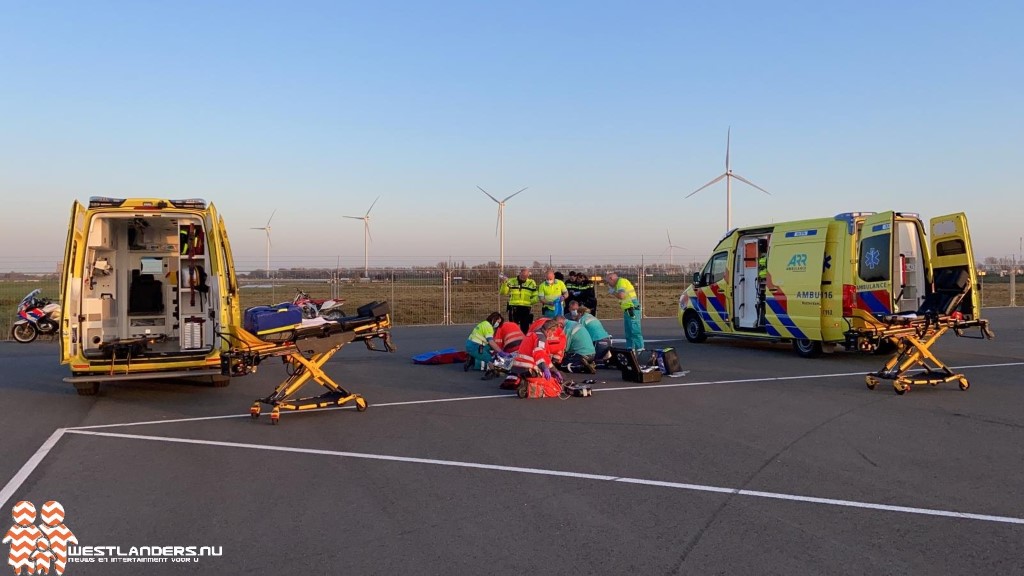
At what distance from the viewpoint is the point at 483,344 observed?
1187cm

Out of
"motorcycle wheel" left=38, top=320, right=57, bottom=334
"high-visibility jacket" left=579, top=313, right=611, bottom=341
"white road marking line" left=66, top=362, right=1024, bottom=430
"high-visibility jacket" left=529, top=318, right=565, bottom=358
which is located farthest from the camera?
"motorcycle wheel" left=38, top=320, right=57, bottom=334

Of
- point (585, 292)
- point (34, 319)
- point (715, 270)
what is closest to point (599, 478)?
point (585, 292)

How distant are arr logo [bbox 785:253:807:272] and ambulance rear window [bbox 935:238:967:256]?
2.17m

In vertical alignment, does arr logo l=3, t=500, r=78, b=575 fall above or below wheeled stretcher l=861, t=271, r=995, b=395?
below

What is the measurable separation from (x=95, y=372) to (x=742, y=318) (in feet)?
36.8

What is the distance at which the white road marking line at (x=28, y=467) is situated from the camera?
18.1ft

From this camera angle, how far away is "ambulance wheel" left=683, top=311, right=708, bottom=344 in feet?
53.3

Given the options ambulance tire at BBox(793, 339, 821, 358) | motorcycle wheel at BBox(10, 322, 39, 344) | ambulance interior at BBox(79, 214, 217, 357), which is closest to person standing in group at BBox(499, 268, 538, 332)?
ambulance tire at BBox(793, 339, 821, 358)

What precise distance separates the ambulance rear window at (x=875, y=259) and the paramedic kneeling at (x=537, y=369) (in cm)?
593

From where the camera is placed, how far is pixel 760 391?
9883mm

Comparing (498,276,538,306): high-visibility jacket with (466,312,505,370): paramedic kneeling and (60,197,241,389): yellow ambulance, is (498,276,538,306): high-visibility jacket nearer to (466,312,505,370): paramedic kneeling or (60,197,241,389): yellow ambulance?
(466,312,505,370): paramedic kneeling

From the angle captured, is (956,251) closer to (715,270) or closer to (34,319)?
(715,270)

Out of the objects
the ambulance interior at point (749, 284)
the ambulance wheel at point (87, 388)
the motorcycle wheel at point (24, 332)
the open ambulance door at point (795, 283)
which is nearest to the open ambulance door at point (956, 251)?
the open ambulance door at point (795, 283)

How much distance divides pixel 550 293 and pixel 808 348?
4.71m
